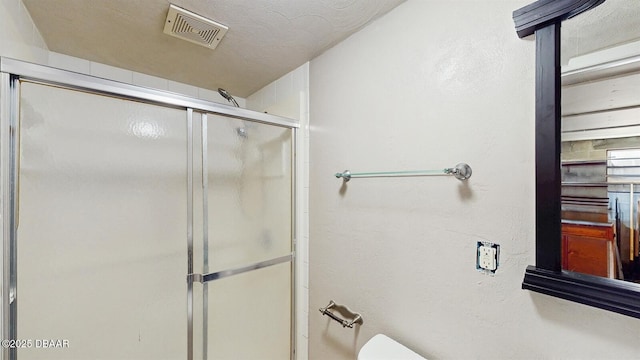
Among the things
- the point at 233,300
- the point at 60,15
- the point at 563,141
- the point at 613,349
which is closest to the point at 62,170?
the point at 60,15

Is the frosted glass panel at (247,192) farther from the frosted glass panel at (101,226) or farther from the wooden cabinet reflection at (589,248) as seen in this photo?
the wooden cabinet reflection at (589,248)

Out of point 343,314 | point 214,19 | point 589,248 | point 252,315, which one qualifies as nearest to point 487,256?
point 589,248

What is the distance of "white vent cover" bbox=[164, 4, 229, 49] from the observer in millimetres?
1087

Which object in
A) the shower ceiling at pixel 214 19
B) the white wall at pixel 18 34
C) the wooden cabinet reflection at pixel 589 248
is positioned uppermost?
the shower ceiling at pixel 214 19

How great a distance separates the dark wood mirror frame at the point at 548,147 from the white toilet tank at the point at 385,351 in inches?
A: 18.7

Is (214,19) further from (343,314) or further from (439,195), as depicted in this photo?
(343,314)

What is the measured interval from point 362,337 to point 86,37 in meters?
1.99

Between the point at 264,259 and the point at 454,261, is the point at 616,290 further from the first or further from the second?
the point at 264,259

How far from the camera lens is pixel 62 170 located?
2.89ft

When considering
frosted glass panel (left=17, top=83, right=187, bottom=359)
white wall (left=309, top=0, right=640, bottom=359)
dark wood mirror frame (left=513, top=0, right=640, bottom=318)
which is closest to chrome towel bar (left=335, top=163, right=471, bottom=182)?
white wall (left=309, top=0, right=640, bottom=359)

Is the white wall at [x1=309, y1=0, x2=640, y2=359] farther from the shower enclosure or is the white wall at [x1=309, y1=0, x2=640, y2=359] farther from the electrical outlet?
the shower enclosure

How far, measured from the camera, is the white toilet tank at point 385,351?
914 mm

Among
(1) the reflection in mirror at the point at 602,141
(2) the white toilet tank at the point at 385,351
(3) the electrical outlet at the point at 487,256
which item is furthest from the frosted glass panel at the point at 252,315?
(1) the reflection in mirror at the point at 602,141

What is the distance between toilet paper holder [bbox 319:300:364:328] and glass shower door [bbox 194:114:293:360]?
13.0 inches
